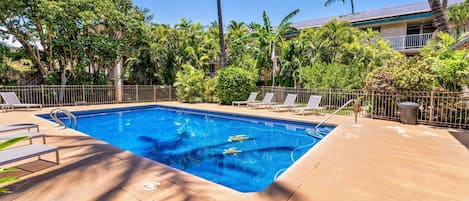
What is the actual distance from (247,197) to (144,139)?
6.32 m

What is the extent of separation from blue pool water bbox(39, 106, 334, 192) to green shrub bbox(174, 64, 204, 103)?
10.7ft

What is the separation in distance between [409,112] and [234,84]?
929 cm

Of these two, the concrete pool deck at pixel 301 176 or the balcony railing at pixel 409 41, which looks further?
the balcony railing at pixel 409 41

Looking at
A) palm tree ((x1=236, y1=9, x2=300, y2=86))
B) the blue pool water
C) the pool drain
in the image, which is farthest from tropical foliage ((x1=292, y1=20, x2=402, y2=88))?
the pool drain

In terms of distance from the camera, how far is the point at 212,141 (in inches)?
326

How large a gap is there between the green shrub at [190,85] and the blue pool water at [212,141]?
3257 mm

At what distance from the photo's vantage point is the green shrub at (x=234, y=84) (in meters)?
15.4

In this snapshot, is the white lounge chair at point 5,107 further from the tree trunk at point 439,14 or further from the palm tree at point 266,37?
the tree trunk at point 439,14

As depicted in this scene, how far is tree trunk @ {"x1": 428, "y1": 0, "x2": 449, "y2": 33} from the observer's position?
32.9 ft

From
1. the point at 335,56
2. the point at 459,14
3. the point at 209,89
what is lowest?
the point at 209,89

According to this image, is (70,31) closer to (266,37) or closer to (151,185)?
(266,37)

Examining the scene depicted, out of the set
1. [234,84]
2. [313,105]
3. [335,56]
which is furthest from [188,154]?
[335,56]

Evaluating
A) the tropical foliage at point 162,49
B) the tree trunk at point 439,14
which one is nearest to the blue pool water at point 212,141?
the tropical foliage at point 162,49

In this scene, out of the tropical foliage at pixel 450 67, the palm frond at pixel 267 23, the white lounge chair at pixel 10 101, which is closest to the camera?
the tropical foliage at pixel 450 67
